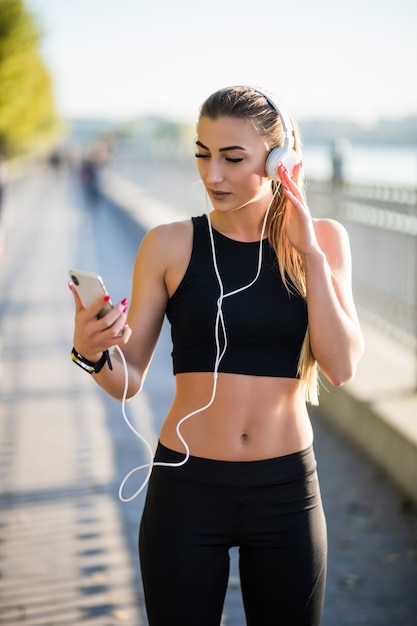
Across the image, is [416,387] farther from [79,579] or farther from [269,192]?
[269,192]

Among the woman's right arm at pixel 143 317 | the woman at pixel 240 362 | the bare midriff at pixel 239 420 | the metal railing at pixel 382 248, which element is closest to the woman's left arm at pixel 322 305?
the woman at pixel 240 362

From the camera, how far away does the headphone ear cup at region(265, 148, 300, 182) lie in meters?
2.38

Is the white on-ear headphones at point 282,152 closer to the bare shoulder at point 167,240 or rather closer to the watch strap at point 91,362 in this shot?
the bare shoulder at point 167,240

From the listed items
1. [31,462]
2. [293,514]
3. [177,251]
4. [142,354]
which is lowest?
[31,462]

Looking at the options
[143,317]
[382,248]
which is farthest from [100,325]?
[382,248]

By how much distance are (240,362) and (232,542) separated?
455mm

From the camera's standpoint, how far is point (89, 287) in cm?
221

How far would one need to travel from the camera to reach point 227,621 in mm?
4098

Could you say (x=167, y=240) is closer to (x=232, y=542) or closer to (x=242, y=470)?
(x=242, y=470)

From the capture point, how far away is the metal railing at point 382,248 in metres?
7.43

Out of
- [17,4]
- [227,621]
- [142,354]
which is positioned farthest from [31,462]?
[17,4]

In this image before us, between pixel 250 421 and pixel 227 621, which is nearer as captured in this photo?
pixel 250 421

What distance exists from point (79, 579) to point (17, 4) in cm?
3787

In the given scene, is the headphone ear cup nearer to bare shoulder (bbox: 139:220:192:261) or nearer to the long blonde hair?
the long blonde hair
